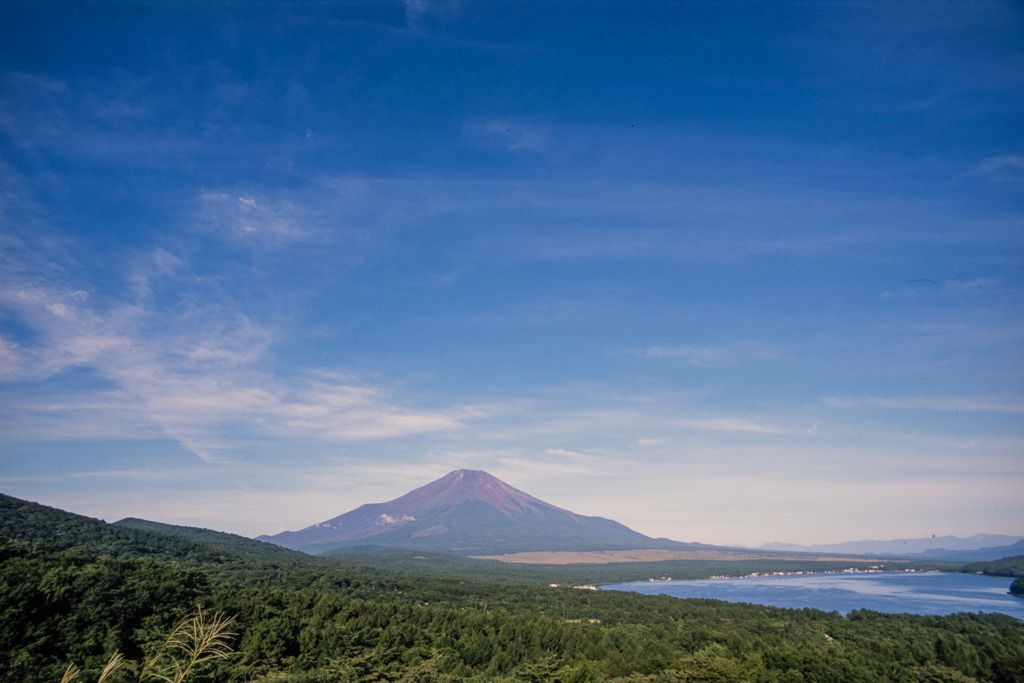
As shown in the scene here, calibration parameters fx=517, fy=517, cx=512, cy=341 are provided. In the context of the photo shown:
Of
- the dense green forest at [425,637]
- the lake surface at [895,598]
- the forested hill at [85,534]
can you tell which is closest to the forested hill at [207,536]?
the forested hill at [85,534]

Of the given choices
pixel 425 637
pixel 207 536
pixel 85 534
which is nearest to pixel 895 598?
pixel 425 637

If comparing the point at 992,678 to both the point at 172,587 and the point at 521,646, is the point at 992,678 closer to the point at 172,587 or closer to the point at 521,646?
the point at 521,646

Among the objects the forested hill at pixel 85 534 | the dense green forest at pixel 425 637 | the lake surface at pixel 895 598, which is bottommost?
the lake surface at pixel 895 598

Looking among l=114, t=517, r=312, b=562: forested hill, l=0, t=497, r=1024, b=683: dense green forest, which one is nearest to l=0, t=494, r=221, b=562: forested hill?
l=0, t=497, r=1024, b=683: dense green forest

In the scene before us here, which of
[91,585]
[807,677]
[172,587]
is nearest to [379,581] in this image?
[172,587]

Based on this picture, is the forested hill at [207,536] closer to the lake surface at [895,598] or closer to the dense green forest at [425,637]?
the dense green forest at [425,637]

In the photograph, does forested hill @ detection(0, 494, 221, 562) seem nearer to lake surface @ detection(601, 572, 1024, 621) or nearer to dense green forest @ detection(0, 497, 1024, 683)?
dense green forest @ detection(0, 497, 1024, 683)

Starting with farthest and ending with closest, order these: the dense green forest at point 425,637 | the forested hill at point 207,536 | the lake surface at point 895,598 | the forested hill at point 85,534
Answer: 1. the forested hill at point 207,536
2. the lake surface at point 895,598
3. the forested hill at point 85,534
4. the dense green forest at point 425,637

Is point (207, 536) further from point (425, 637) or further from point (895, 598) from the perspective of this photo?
point (895, 598)

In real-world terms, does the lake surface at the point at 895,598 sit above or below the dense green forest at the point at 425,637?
below
